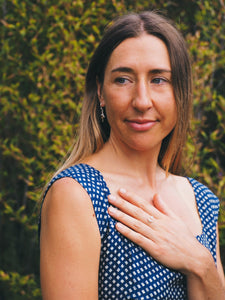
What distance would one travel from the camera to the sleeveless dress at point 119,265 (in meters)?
1.61

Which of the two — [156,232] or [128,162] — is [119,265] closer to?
[156,232]

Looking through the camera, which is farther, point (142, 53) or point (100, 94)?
point (100, 94)

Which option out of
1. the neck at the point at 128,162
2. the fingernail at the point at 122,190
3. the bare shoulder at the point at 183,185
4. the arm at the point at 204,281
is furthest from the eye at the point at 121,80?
the arm at the point at 204,281

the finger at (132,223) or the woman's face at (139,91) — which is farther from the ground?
the woman's face at (139,91)

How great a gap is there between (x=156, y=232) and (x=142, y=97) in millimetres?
559

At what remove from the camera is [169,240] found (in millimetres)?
1738

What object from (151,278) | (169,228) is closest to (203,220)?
(169,228)

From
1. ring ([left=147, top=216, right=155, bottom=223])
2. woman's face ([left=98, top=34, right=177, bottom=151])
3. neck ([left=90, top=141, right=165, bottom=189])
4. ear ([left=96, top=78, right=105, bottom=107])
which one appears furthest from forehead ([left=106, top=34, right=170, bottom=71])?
ring ([left=147, top=216, right=155, bottom=223])

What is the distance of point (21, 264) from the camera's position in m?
4.10

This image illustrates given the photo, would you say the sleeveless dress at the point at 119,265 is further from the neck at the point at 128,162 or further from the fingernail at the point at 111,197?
the neck at the point at 128,162

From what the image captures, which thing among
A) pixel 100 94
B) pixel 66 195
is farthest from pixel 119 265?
pixel 100 94

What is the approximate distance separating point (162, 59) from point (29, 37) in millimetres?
2338

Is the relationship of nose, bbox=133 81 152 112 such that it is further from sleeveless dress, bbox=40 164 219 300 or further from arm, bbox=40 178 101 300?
arm, bbox=40 178 101 300

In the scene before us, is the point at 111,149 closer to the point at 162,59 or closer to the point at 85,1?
the point at 162,59
